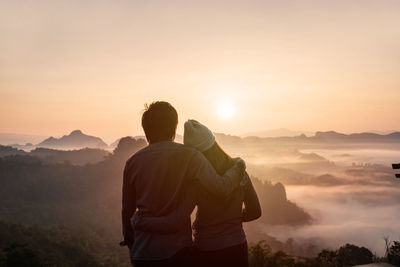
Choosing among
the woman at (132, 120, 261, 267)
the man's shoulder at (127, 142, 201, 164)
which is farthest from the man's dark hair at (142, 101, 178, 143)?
the woman at (132, 120, 261, 267)

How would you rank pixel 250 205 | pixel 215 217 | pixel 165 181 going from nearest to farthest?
pixel 165 181
pixel 215 217
pixel 250 205

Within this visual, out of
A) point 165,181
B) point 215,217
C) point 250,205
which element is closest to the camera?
point 165,181

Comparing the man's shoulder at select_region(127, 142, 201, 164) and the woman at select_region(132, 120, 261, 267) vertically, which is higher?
the man's shoulder at select_region(127, 142, 201, 164)

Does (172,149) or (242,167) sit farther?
(242,167)

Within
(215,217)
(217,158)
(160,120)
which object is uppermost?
(160,120)

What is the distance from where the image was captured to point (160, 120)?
12.3 feet

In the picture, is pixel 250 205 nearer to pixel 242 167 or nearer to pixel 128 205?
pixel 242 167

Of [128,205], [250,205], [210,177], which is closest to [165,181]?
[210,177]

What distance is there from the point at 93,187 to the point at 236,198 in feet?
594

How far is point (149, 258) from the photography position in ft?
12.0

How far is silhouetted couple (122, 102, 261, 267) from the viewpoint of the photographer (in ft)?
12.0

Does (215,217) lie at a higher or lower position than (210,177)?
lower

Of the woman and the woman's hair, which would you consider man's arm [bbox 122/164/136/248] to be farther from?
the woman's hair

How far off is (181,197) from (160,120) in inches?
31.6
